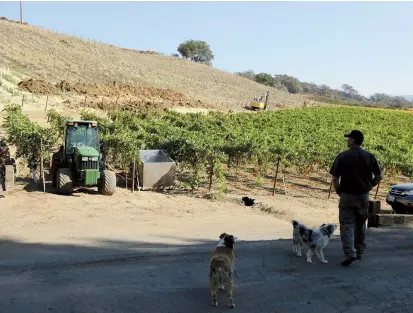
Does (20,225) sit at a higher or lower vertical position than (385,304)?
lower

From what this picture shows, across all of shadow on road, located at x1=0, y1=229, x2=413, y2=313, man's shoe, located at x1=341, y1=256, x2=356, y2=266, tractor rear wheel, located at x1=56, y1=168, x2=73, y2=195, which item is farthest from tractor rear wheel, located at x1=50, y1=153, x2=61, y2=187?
man's shoe, located at x1=341, y1=256, x2=356, y2=266

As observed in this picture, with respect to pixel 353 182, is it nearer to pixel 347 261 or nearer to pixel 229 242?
pixel 347 261

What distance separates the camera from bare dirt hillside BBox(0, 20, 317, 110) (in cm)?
5031

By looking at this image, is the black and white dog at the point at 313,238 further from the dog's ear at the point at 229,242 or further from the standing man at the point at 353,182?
the dog's ear at the point at 229,242

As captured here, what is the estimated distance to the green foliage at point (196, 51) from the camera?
122 meters

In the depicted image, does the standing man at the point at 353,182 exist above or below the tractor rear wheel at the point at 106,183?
above

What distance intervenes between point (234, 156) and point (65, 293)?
13474 mm

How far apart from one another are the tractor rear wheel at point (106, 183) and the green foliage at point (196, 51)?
112401 mm

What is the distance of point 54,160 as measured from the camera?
14.1 metres

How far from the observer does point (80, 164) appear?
42.4 ft

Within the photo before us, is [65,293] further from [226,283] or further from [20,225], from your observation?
[20,225]

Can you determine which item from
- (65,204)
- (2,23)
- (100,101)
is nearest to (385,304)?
(65,204)

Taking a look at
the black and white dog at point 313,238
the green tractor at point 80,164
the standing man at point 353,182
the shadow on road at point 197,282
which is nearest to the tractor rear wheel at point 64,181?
the green tractor at point 80,164

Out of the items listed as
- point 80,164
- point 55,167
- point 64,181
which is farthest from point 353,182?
point 55,167
